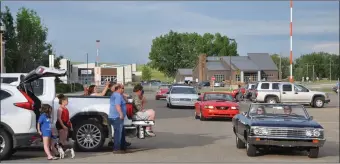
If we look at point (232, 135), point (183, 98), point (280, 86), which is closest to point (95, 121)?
point (232, 135)

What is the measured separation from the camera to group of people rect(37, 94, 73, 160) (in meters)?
11.3

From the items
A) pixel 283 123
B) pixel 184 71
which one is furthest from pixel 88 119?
pixel 184 71

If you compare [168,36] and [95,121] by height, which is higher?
[168,36]

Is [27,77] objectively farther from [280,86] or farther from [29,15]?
[29,15]

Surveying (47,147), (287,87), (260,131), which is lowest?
(47,147)

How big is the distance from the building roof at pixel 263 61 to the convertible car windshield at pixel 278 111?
111 metres

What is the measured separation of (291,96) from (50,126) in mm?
26716

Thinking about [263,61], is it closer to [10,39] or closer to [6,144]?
[10,39]

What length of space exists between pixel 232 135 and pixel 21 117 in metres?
8.24

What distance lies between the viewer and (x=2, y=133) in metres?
11.1

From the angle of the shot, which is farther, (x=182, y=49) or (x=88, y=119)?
(x=182, y=49)

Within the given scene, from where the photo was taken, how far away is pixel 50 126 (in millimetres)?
11461

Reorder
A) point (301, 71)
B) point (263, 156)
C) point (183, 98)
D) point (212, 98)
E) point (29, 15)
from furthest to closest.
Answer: point (301, 71)
point (29, 15)
point (183, 98)
point (212, 98)
point (263, 156)

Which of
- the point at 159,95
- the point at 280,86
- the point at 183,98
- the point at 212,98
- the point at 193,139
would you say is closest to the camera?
the point at 193,139
